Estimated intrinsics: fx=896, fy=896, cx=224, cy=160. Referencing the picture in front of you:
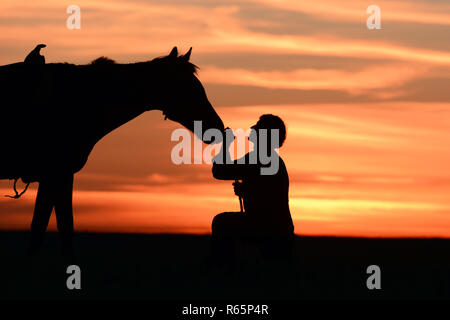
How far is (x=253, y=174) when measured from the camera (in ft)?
35.1

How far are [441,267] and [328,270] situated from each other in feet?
6.70

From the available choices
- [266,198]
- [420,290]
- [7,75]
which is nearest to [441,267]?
[420,290]

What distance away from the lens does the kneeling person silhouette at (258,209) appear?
1059 cm

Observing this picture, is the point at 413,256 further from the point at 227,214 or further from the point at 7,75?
the point at 7,75

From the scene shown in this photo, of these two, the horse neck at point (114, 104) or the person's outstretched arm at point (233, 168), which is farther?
the horse neck at point (114, 104)

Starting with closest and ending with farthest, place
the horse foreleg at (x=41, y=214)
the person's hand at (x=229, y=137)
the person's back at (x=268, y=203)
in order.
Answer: the person's back at (x=268, y=203) → the person's hand at (x=229, y=137) → the horse foreleg at (x=41, y=214)

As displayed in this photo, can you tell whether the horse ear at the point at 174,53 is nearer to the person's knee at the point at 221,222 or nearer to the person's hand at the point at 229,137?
the person's hand at the point at 229,137

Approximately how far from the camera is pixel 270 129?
34.5 feet

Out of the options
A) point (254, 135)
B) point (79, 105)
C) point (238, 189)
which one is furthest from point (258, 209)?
point (79, 105)

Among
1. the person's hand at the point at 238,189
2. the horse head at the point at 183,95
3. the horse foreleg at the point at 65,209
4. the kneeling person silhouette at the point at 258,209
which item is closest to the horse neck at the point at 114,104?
the horse head at the point at 183,95

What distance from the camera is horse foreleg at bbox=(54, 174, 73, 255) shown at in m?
11.9

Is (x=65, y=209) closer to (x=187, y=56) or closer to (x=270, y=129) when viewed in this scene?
(x=187, y=56)
